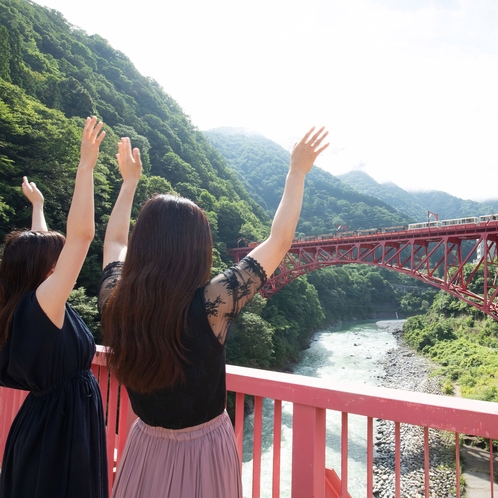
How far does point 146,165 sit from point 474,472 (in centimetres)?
2425

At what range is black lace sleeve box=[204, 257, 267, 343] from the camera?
2.86ft

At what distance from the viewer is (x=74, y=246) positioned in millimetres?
945

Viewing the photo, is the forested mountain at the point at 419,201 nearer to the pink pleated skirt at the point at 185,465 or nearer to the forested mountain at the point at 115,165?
the forested mountain at the point at 115,165

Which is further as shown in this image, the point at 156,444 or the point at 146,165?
the point at 146,165

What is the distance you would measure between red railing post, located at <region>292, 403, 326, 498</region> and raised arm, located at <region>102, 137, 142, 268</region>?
880 millimetres

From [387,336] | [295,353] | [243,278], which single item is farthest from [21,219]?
[387,336]

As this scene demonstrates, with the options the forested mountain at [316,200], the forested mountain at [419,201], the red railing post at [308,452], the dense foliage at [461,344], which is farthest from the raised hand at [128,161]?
the forested mountain at [419,201]

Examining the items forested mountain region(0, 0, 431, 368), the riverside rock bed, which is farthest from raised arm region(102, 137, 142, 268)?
the riverside rock bed

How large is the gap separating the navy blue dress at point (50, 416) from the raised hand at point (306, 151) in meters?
0.87

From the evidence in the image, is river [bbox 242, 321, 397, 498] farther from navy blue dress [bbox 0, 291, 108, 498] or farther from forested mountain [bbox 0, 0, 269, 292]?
forested mountain [bbox 0, 0, 269, 292]

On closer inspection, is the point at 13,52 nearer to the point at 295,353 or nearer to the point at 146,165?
the point at 146,165

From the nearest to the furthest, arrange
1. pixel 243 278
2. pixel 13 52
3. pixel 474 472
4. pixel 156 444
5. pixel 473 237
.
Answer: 1. pixel 243 278
2. pixel 156 444
3. pixel 474 472
4. pixel 473 237
5. pixel 13 52

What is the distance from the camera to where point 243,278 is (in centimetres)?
90

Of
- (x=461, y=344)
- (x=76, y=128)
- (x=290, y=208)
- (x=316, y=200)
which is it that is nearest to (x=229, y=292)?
(x=290, y=208)
